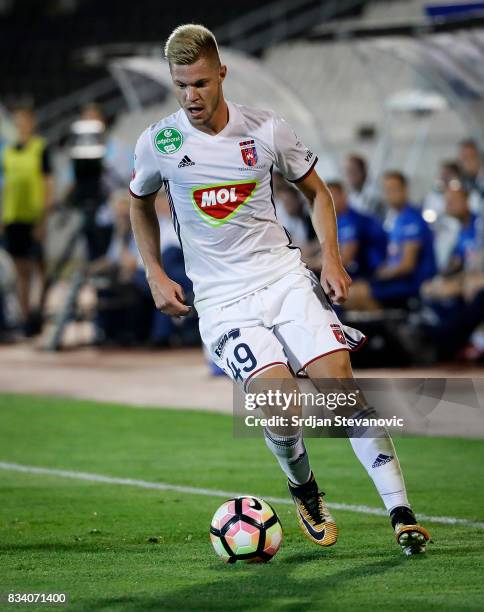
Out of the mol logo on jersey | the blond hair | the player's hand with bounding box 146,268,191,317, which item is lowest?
the player's hand with bounding box 146,268,191,317

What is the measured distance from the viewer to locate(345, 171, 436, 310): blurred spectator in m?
13.7

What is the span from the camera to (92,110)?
18750 millimetres

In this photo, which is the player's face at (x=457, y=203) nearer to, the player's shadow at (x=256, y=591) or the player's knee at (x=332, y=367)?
the player's knee at (x=332, y=367)

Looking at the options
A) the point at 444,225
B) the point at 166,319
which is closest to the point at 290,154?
the point at 444,225

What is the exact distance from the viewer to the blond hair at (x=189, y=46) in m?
6.07

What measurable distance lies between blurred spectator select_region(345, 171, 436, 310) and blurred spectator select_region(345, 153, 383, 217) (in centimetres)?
181

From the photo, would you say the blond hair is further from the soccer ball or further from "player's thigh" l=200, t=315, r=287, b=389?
the soccer ball

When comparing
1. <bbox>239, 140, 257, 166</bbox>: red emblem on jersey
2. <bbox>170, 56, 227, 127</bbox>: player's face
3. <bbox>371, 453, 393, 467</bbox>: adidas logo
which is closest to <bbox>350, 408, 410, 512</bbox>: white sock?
<bbox>371, 453, 393, 467</bbox>: adidas logo

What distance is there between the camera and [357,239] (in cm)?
1381

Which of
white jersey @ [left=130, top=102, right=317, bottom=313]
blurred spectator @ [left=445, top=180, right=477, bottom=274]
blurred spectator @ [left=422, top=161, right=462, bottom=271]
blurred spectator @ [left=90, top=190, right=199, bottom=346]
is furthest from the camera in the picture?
blurred spectator @ [left=90, top=190, right=199, bottom=346]

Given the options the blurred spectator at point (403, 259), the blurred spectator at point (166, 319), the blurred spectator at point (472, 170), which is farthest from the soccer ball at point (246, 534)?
the blurred spectator at point (472, 170)

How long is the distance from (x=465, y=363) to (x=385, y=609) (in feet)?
30.4

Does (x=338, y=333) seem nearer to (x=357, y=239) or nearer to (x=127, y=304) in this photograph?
(x=357, y=239)

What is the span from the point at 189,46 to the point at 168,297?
113 cm
